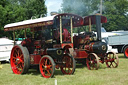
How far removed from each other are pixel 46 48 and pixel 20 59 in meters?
1.15

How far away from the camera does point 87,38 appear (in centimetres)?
940

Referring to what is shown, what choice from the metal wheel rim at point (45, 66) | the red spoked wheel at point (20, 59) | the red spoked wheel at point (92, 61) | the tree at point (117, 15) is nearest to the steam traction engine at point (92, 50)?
the red spoked wheel at point (92, 61)

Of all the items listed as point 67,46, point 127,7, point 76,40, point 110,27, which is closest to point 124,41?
point 76,40

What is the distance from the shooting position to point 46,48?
7434mm

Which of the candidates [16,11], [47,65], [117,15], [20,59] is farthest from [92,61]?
[117,15]

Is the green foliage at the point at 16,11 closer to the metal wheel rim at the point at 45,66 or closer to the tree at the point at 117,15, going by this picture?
the metal wheel rim at the point at 45,66

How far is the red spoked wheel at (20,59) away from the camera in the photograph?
7.40m

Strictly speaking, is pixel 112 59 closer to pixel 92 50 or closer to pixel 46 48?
pixel 92 50

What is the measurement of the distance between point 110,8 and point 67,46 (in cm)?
3494

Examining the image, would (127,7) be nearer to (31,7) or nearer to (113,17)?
(113,17)

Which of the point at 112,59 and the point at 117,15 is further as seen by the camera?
the point at 117,15

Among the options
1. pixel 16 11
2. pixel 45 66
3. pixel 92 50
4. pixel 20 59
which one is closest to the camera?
pixel 45 66

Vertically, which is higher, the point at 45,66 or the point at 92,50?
→ the point at 92,50

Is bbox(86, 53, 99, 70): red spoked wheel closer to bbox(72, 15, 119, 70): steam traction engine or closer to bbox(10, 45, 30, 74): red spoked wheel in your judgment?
bbox(72, 15, 119, 70): steam traction engine
